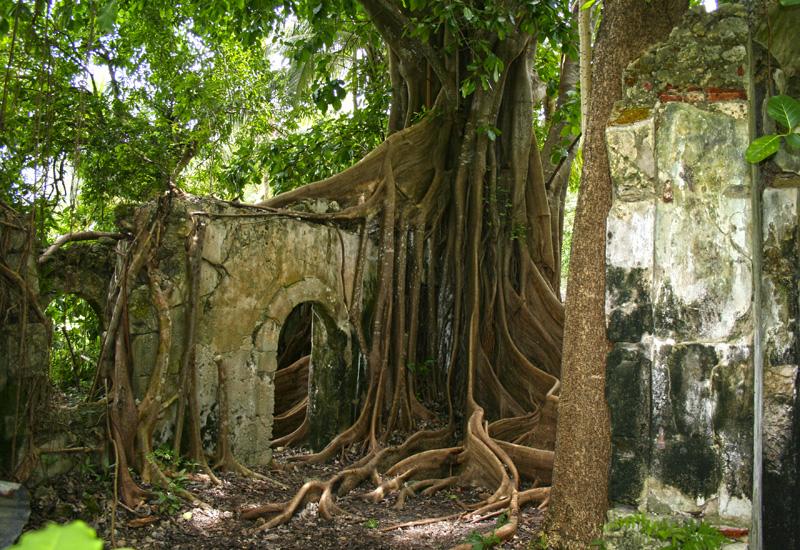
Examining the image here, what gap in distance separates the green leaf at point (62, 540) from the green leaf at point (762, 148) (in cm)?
258

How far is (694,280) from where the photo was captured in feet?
9.39

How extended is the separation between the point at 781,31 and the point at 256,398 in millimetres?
4712

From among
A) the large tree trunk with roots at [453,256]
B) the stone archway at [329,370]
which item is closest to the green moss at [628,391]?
the large tree trunk with roots at [453,256]

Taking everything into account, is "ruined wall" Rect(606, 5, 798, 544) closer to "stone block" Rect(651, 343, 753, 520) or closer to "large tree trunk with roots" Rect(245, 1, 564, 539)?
"stone block" Rect(651, 343, 753, 520)

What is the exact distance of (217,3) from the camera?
694 cm

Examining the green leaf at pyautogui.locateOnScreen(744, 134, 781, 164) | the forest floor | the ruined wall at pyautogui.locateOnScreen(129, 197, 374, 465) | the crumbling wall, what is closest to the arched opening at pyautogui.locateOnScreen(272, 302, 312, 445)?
the ruined wall at pyautogui.locateOnScreen(129, 197, 374, 465)

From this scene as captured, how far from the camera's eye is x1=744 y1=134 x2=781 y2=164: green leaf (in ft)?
8.82

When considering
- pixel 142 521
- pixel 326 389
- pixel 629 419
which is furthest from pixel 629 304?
pixel 326 389

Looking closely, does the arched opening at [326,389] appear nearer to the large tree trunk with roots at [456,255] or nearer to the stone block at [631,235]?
the large tree trunk with roots at [456,255]

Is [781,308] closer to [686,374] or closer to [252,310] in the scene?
[686,374]

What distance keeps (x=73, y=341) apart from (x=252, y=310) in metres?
3.73

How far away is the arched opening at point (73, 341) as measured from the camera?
8.39 m

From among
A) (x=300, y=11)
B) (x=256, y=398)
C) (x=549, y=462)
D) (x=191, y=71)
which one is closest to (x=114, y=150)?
(x=191, y=71)

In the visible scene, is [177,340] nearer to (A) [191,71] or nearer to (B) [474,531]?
(B) [474,531]
